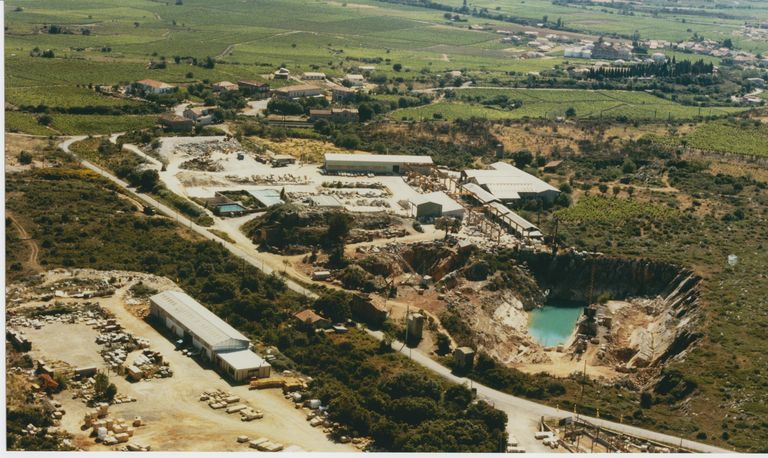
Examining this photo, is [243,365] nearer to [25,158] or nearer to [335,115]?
[25,158]

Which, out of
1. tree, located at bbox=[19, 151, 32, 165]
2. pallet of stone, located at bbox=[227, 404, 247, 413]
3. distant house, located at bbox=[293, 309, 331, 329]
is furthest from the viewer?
tree, located at bbox=[19, 151, 32, 165]

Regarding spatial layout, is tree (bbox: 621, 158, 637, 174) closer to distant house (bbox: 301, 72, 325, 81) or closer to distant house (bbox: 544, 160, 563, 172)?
distant house (bbox: 544, 160, 563, 172)

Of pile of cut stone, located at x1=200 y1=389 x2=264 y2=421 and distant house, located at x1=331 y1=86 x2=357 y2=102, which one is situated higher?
distant house, located at x1=331 y1=86 x2=357 y2=102

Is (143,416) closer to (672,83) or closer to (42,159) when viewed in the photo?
(42,159)

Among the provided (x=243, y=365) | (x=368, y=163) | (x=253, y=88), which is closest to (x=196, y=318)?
(x=243, y=365)

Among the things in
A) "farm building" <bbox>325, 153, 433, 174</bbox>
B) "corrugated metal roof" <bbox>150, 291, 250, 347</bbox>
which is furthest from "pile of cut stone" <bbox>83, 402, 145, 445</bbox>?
"farm building" <bbox>325, 153, 433, 174</bbox>

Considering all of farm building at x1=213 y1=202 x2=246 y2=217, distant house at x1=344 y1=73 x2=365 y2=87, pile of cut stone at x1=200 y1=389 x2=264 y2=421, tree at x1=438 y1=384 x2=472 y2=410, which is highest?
distant house at x1=344 y1=73 x2=365 y2=87

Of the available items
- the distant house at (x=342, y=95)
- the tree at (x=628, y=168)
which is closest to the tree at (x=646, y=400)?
the tree at (x=628, y=168)
